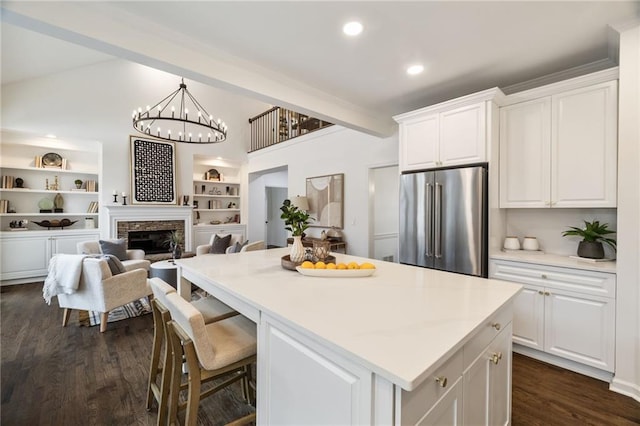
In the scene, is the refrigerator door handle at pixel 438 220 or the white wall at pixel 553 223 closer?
the white wall at pixel 553 223

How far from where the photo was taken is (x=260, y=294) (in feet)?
4.73

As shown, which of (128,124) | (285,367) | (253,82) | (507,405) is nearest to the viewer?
(285,367)

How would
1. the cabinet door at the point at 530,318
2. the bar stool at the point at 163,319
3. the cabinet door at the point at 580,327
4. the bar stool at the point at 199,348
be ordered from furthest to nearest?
the cabinet door at the point at 530,318, the cabinet door at the point at 580,327, the bar stool at the point at 163,319, the bar stool at the point at 199,348

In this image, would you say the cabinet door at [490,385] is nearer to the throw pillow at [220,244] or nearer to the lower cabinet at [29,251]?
the throw pillow at [220,244]

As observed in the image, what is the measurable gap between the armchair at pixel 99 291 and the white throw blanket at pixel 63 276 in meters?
0.07

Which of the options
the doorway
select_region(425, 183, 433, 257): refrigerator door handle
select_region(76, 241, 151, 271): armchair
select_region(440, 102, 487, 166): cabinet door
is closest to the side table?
select_region(76, 241, 151, 271): armchair

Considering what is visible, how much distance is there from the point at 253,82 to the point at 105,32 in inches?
44.1

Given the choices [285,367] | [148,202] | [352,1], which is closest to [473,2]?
[352,1]

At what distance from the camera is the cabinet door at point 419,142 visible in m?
3.12

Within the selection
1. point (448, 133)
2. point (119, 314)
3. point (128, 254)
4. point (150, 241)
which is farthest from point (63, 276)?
point (448, 133)

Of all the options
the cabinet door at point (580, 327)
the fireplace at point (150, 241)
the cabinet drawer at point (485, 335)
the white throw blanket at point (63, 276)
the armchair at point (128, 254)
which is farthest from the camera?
the fireplace at point (150, 241)

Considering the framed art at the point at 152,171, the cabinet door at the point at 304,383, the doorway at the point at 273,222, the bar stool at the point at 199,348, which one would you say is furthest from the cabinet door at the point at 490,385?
the doorway at the point at 273,222

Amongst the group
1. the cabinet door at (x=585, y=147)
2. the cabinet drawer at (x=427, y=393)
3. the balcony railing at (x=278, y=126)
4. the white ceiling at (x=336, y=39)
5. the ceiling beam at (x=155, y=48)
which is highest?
the balcony railing at (x=278, y=126)

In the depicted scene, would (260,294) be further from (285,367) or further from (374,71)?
(374,71)
